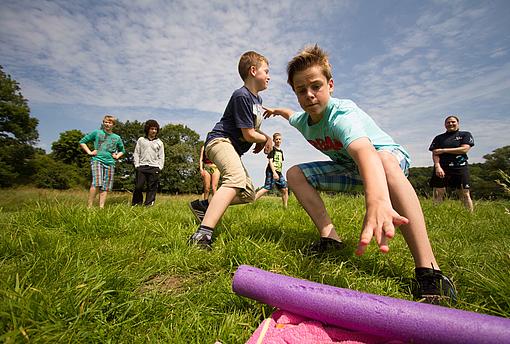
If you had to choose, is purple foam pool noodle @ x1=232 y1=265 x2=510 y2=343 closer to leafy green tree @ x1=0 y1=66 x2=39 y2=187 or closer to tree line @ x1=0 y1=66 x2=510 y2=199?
tree line @ x1=0 y1=66 x2=510 y2=199

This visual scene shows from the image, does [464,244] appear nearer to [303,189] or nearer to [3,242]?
[303,189]

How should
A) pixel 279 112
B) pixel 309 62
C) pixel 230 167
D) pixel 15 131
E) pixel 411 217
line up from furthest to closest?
1. pixel 15 131
2. pixel 279 112
3. pixel 230 167
4. pixel 309 62
5. pixel 411 217

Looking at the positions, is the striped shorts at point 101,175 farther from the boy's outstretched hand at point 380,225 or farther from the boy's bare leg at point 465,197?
the boy's bare leg at point 465,197

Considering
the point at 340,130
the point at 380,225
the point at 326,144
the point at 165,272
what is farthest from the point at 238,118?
the point at 380,225

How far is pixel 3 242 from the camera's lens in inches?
79.5

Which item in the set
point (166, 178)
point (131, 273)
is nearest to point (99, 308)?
point (131, 273)

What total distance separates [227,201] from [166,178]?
4163 centimetres

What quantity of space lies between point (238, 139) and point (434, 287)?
231cm

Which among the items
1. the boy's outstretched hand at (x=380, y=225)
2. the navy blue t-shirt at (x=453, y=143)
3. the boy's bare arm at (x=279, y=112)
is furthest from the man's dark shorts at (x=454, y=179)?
the boy's outstretched hand at (x=380, y=225)

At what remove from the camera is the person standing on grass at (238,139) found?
9.10ft

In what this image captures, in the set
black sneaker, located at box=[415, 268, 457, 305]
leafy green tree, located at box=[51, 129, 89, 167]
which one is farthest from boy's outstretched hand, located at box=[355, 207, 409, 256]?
leafy green tree, located at box=[51, 129, 89, 167]

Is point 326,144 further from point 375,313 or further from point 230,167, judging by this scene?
point 375,313

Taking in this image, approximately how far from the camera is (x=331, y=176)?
107 inches

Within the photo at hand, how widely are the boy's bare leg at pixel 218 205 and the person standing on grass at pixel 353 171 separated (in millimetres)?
634
